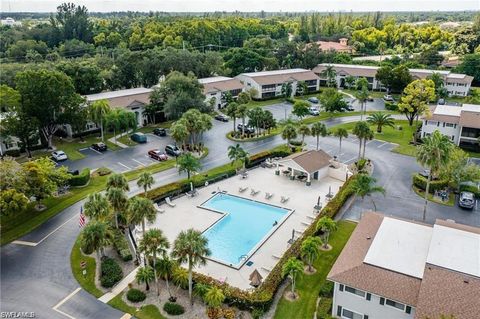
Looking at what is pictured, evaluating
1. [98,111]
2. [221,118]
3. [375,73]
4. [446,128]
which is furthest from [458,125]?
[98,111]

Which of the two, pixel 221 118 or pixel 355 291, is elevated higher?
pixel 221 118

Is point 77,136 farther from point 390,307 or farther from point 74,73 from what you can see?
point 390,307

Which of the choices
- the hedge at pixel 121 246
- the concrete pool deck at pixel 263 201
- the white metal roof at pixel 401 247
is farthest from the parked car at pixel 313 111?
the hedge at pixel 121 246

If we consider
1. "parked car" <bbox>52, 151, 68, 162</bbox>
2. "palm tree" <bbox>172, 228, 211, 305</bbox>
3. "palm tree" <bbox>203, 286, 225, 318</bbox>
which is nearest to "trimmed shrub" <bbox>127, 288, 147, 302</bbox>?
"palm tree" <bbox>172, 228, 211, 305</bbox>

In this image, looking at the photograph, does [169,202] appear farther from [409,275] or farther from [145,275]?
[409,275]

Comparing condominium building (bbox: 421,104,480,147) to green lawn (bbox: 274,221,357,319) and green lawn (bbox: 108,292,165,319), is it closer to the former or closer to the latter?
green lawn (bbox: 274,221,357,319)

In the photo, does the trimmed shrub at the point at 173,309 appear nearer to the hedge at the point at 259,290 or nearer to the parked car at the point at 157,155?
the hedge at the point at 259,290
